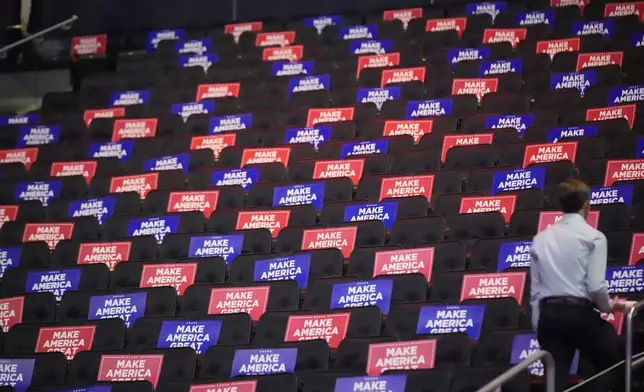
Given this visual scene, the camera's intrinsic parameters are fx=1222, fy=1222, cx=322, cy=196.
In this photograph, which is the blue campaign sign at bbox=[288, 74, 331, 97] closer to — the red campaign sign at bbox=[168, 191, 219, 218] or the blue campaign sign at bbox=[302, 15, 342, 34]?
the blue campaign sign at bbox=[302, 15, 342, 34]

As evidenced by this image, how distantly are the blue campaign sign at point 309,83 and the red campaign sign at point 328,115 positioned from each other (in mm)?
696

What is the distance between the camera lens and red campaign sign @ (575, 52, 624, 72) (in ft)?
32.0

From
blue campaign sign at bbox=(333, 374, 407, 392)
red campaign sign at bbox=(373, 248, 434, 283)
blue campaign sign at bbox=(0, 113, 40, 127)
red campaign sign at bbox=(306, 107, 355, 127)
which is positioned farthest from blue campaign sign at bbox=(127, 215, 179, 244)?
blue campaign sign at bbox=(333, 374, 407, 392)

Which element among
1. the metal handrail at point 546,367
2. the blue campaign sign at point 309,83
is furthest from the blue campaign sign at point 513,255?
the blue campaign sign at point 309,83

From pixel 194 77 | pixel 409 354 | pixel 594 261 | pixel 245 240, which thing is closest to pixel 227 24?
pixel 194 77

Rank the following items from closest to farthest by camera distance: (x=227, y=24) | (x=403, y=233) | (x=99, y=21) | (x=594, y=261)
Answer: (x=594, y=261) → (x=403, y=233) → (x=227, y=24) → (x=99, y=21)

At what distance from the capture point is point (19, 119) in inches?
441

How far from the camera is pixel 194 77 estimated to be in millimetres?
11289

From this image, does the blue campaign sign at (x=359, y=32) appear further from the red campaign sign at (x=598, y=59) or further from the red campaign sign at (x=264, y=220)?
the red campaign sign at (x=264, y=220)

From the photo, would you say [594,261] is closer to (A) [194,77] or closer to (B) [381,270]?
(B) [381,270]

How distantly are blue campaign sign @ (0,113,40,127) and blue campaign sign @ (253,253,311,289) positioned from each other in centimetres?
424

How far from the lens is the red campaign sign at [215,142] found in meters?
9.83

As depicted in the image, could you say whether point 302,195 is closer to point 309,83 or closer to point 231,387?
point 309,83

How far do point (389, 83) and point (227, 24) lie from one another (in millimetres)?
3139
